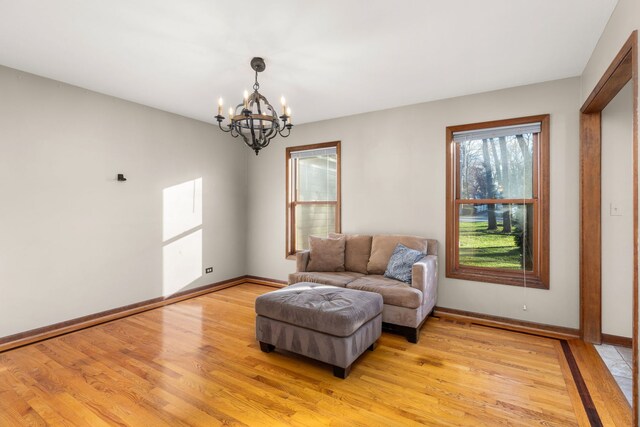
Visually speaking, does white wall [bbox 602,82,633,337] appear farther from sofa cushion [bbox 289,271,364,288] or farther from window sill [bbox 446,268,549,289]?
sofa cushion [bbox 289,271,364,288]

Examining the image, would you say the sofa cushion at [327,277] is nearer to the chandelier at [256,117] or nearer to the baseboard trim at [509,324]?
the baseboard trim at [509,324]

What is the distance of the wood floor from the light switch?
1.24m

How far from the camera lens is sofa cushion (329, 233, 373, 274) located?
3.90 m

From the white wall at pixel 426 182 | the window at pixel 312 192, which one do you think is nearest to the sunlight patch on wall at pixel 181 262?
the white wall at pixel 426 182

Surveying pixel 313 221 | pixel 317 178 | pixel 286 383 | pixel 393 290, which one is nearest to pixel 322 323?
pixel 286 383

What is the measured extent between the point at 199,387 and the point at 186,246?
8.70 feet

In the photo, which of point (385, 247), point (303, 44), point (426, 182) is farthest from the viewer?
point (426, 182)

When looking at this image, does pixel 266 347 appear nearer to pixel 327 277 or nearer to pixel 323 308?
pixel 323 308

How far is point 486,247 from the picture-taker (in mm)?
3676

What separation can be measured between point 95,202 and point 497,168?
4593 mm

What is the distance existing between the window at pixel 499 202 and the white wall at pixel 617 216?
456mm

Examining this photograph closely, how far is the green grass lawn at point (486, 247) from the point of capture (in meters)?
3.55

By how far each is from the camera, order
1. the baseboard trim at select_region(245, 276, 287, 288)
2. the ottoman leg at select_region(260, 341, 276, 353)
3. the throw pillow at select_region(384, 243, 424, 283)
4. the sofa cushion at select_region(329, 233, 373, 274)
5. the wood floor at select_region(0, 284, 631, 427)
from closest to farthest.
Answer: the wood floor at select_region(0, 284, 631, 427), the ottoman leg at select_region(260, 341, 276, 353), the throw pillow at select_region(384, 243, 424, 283), the sofa cushion at select_region(329, 233, 373, 274), the baseboard trim at select_region(245, 276, 287, 288)

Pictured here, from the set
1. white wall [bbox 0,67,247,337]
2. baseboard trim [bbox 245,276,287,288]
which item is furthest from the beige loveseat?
white wall [bbox 0,67,247,337]
